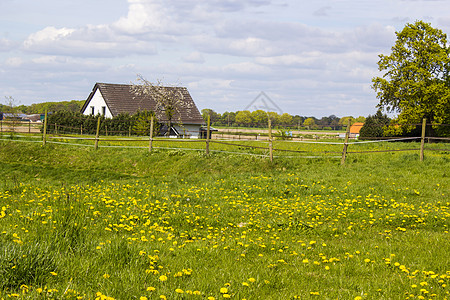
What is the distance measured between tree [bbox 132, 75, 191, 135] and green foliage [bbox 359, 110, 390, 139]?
1948cm

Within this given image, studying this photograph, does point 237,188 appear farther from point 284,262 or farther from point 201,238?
point 284,262

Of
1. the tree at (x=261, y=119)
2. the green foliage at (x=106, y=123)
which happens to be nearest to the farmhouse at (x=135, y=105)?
the green foliage at (x=106, y=123)

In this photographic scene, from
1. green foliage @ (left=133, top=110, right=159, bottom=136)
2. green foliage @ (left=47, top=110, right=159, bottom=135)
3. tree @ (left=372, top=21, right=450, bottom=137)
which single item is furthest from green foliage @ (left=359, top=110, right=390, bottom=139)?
green foliage @ (left=47, top=110, right=159, bottom=135)

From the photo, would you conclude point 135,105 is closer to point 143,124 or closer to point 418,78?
point 143,124

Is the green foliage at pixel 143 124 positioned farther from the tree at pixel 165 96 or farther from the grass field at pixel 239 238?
the grass field at pixel 239 238

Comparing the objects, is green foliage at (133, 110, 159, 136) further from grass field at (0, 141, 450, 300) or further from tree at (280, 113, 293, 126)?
grass field at (0, 141, 450, 300)

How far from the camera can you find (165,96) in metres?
42.6

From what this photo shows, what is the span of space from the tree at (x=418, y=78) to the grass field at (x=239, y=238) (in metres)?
25.5

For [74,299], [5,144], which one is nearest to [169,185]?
[74,299]

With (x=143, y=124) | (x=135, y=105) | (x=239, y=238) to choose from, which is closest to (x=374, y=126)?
(x=143, y=124)

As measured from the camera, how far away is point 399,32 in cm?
3956

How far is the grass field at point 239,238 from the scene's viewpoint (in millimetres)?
4723

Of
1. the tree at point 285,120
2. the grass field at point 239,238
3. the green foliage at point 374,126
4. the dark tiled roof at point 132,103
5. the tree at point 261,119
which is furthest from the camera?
the dark tiled roof at point 132,103

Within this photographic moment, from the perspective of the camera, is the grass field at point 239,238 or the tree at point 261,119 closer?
the grass field at point 239,238
